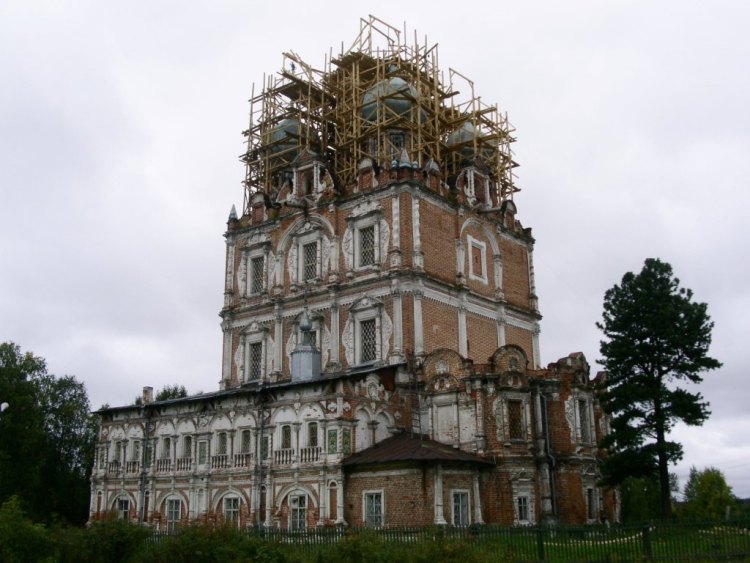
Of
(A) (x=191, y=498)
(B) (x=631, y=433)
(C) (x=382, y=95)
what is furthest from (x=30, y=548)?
(C) (x=382, y=95)

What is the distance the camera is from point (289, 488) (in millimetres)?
32250

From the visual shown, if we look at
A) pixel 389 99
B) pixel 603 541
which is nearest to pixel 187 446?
pixel 389 99

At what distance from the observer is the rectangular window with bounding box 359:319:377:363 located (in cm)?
3841

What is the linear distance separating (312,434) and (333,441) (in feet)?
4.33

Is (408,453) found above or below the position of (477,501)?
above

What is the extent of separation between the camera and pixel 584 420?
35812 mm

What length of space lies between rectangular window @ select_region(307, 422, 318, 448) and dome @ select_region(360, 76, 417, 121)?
17693 millimetres

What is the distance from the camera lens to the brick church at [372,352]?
31.8 metres

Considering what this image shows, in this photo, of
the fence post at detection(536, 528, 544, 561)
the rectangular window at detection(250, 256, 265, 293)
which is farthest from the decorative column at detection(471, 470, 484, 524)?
the rectangular window at detection(250, 256, 265, 293)

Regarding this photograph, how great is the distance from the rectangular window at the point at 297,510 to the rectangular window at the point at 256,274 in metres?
14.7

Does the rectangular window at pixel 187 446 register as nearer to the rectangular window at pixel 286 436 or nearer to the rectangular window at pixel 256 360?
the rectangular window at pixel 286 436

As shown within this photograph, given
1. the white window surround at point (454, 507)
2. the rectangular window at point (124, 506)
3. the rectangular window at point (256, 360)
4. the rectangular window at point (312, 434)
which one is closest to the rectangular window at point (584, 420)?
the white window surround at point (454, 507)

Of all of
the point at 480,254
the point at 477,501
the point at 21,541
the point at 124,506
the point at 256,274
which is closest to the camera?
the point at 21,541

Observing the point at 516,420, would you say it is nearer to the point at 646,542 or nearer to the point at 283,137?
the point at 646,542
